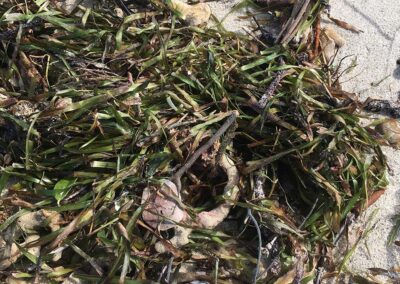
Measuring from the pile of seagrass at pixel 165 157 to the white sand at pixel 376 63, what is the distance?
0.31ft

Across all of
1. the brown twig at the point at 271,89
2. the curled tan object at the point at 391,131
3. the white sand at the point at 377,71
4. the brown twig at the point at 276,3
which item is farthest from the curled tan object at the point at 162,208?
the brown twig at the point at 276,3

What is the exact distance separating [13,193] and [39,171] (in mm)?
113

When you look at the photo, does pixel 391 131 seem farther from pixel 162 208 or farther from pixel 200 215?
pixel 162 208

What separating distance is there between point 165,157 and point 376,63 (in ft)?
3.46

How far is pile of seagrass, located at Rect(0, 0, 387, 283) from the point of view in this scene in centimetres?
182

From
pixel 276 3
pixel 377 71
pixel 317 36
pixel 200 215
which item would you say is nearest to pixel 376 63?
pixel 377 71

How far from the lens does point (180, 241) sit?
6.05 feet

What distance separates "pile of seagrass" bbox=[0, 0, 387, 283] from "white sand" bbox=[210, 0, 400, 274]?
95 mm

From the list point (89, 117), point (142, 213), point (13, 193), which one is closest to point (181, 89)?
point (89, 117)

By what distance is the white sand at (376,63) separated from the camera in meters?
1.98

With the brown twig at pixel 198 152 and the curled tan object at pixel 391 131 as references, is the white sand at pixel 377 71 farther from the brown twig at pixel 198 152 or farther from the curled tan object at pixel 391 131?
the brown twig at pixel 198 152

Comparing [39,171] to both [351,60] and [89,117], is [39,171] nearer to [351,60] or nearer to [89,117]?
[89,117]

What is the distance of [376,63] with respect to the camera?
7.78 ft

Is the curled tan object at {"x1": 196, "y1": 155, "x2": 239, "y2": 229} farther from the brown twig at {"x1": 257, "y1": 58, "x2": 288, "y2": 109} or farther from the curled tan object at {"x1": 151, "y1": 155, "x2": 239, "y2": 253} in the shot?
the brown twig at {"x1": 257, "y1": 58, "x2": 288, "y2": 109}
